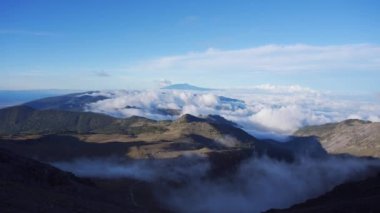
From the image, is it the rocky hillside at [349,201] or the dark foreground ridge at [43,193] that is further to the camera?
the rocky hillside at [349,201]

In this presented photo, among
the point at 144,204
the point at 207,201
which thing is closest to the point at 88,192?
the point at 144,204

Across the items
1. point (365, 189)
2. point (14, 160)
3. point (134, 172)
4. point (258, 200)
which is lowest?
point (258, 200)

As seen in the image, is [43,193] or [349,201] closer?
[43,193]

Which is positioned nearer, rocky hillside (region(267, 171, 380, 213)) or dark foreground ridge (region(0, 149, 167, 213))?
dark foreground ridge (region(0, 149, 167, 213))

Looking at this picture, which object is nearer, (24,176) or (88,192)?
(24,176)

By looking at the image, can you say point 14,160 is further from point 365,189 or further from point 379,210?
point 365,189

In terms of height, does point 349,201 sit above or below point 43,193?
below

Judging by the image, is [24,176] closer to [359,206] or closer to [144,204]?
[359,206]

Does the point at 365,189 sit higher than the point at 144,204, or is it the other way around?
the point at 365,189

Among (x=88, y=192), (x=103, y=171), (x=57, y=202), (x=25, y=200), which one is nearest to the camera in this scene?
(x=25, y=200)

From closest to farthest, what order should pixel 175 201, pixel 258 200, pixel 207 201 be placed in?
pixel 175 201 → pixel 207 201 → pixel 258 200
